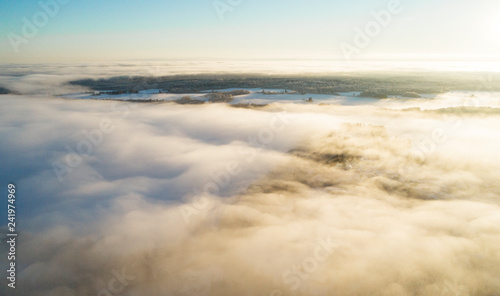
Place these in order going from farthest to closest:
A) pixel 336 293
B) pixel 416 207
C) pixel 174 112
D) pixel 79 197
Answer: pixel 174 112, pixel 79 197, pixel 416 207, pixel 336 293

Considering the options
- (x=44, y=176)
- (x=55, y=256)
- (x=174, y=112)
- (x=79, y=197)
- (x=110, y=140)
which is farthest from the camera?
(x=174, y=112)

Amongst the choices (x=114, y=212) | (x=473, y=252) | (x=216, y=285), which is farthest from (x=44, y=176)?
(x=473, y=252)

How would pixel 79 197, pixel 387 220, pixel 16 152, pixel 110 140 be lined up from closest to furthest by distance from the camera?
pixel 387 220 < pixel 79 197 < pixel 16 152 < pixel 110 140

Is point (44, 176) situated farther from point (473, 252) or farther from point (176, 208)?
point (473, 252)

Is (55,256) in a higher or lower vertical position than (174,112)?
lower

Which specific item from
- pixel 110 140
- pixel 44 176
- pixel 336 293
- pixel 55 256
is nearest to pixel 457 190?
pixel 336 293

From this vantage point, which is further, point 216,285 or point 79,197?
point 79,197

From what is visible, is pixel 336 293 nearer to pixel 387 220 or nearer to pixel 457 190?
pixel 387 220

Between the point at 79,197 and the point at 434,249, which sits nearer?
the point at 434,249

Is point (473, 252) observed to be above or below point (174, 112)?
below
